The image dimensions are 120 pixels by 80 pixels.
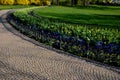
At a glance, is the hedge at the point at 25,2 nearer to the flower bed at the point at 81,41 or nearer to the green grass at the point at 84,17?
the green grass at the point at 84,17

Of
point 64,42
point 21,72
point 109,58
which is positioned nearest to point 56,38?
point 64,42

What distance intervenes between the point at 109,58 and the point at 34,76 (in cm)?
416

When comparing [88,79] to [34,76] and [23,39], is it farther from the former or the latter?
[23,39]

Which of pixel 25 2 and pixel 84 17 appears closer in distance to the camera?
pixel 84 17

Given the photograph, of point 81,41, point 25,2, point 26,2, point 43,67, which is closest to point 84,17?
point 81,41

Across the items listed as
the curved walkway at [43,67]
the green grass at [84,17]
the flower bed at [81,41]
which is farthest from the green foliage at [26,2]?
the curved walkway at [43,67]

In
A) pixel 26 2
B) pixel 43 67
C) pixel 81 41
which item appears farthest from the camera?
pixel 26 2

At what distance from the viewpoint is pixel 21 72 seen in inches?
480

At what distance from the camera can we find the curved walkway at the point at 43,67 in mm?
11680

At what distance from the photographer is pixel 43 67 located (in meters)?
13.0

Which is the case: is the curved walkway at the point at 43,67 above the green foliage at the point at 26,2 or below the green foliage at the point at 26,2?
above

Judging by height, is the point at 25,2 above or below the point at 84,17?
below

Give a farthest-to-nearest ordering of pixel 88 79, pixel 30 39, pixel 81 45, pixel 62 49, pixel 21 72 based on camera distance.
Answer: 1. pixel 30 39
2. pixel 62 49
3. pixel 81 45
4. pixel 21 72
5. pixel 88 79

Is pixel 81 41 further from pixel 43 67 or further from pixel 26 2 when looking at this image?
pixel 26 2
